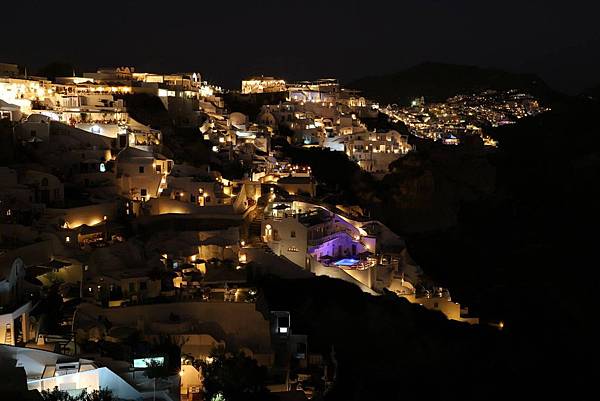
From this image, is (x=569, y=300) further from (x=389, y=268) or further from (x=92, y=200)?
(x=92, y=200)

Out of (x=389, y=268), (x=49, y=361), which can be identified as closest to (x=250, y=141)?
(x=389, y=268)

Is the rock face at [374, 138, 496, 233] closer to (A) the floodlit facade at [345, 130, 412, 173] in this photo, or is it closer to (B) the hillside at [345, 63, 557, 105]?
(A) the floodlit facade at [345, 130, 412, 173]

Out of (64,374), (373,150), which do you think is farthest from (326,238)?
(373,150)

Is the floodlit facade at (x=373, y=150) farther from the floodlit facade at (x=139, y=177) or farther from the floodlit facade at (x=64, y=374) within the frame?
the floodlit facade at (x=64, y=374)

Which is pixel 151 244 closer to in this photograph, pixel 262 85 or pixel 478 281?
pixel 478 281

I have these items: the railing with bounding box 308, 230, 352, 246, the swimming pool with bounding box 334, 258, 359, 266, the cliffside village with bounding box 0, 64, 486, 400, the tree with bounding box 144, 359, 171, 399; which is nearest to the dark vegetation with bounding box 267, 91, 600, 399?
the cliffside village with bounding box 0, 64, 486, 400

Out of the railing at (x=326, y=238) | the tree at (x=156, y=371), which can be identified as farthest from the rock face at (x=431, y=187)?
the tree at (x=156, y=371)
